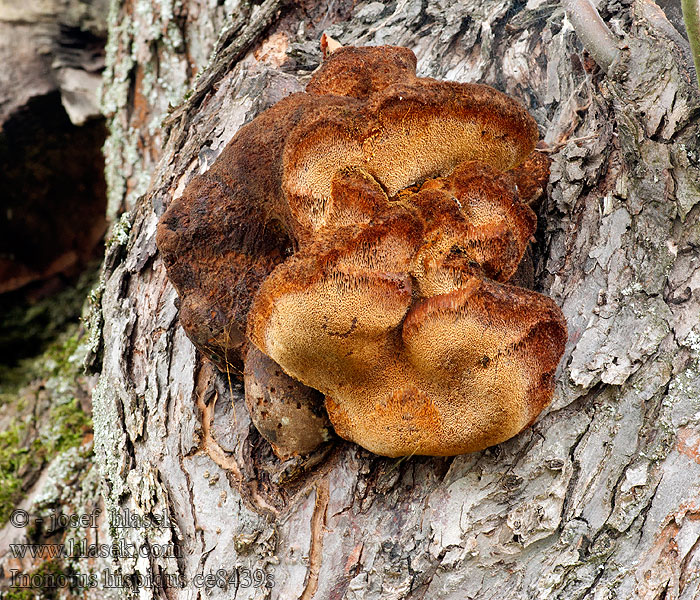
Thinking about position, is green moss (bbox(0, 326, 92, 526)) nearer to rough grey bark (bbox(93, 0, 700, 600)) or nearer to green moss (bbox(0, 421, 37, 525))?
green moss (bbox(0, 421, 37, 525))

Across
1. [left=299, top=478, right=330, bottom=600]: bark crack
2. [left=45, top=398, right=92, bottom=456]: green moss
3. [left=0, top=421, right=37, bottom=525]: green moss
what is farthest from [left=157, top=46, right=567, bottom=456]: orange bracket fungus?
[left=0, top=421, right=37, bottom=525]: green moss

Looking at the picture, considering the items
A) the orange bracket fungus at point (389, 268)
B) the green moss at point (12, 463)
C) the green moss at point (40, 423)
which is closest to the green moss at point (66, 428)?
the green moss at point (40, 423)

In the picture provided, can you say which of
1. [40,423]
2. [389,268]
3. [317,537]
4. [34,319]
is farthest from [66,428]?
[389,268]

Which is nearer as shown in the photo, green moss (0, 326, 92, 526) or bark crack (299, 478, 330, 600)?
bark crack (299, 478, 330, 600)

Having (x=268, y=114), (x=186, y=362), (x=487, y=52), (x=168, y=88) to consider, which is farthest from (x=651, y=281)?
(x=168, y=88)

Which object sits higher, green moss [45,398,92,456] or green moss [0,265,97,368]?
green moss [0,265,97,368]

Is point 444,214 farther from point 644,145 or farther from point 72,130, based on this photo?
point 72,130

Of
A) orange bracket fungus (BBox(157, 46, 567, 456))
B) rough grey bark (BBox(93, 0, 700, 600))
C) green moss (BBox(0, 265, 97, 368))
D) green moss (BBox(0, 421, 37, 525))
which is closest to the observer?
orange bracket fungus (BBox(157, 46, 567, 456))
